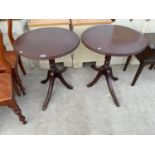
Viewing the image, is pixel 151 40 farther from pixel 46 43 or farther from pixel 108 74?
pixel 46 43

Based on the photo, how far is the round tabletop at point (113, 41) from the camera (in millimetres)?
1435

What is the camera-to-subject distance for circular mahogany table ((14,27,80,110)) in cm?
139

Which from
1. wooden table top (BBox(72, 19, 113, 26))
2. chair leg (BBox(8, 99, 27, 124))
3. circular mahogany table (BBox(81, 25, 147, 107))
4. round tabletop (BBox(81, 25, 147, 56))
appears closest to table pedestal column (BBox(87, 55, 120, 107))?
circular mahogany table (BBox(81, 25, 147, 107))

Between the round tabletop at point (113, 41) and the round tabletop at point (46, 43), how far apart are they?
17 cm

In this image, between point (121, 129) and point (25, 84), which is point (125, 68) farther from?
point (25, 84)

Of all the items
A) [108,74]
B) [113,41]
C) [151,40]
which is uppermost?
[113,41]

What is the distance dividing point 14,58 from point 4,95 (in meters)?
0.56

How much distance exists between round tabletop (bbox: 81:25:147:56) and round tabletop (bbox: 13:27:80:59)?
0.17 metres

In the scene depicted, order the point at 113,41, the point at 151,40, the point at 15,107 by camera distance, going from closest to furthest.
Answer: the point at 15,107 < the point at 113,41 < the point at 151,40

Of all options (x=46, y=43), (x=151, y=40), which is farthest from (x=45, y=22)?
(x=151, y=40)

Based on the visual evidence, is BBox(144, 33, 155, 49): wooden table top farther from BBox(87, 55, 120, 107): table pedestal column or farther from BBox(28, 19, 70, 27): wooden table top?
BBox(28, 19, 70, 27): wooden table top

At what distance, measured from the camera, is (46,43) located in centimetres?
154

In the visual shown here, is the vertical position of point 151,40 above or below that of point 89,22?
below

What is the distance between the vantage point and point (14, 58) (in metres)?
1.75
